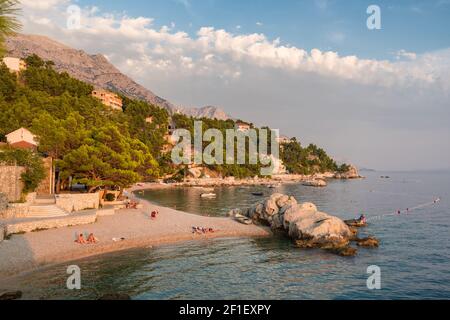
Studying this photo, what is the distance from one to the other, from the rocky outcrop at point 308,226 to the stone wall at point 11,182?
75.3ft

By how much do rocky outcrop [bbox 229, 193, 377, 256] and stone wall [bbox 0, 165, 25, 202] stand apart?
23.0 metres

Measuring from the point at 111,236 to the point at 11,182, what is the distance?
33.2ft

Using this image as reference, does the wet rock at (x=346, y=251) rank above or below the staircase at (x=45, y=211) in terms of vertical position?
below

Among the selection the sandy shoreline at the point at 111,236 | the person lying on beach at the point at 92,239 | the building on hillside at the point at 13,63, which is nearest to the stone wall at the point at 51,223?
the sandy shoreline at the point at 111,236

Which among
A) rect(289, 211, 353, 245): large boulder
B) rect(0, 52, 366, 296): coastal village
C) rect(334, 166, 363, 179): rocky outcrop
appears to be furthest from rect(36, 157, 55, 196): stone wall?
Result: rect(334, 166, 363, 179): rocky outcrop

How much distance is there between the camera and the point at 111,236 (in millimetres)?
26750

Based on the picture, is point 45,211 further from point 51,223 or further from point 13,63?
point 13,63

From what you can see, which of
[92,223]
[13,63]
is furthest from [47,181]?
[13,63]

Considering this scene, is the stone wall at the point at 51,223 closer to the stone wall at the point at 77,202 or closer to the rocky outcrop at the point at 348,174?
the stone wall at the point at 77,202

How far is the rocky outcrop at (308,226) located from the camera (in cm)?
2844

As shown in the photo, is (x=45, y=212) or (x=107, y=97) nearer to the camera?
(x=45, y=212)

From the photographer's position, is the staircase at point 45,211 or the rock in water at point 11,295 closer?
the rock in water at point 11,295

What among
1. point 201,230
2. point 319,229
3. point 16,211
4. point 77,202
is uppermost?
point 77,202
